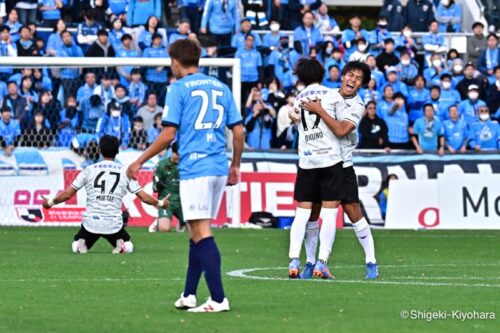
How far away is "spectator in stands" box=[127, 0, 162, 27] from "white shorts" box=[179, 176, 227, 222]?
21.0 m

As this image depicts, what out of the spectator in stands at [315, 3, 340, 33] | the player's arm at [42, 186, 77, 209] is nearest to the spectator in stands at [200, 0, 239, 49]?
the spectator in stands at [315, 3, 340, 33]

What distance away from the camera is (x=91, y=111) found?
2659cm

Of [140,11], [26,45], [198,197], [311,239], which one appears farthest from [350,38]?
[198,197]

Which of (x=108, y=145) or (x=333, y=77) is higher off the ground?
(x=108, y=145)

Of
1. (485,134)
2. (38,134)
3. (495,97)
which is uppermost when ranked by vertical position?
(495,97)

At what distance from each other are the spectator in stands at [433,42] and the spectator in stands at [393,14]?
1.02 metres

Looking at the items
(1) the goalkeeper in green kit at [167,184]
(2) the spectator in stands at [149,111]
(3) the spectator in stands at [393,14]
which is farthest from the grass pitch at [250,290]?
(3) the spectator in stands at [393,14]

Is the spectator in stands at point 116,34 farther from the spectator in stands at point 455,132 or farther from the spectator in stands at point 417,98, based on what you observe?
the spectator in stands at point 455,132

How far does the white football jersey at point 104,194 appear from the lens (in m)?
16.9

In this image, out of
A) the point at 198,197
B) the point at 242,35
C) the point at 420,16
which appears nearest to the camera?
the point at 198,197

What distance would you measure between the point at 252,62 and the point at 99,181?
13.2m

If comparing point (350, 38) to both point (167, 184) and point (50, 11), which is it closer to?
point (50, 11)

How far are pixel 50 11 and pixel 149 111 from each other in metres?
5.16

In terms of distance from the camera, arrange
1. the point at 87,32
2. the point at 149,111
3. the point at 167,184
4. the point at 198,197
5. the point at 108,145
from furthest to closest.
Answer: the point at 87,32, the point at 149,111, the point at 167,184, the point at 108,145, the point at 198,197
